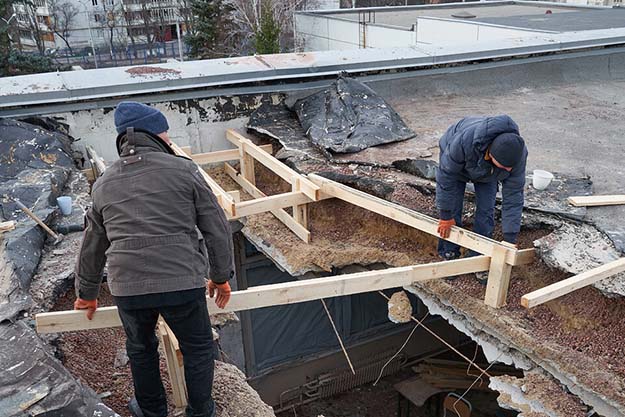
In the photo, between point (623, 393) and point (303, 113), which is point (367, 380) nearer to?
point (303, 113)

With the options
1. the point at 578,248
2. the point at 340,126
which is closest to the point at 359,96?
the point at 340,126

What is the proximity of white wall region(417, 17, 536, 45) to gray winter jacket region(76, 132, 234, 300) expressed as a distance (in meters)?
10.4

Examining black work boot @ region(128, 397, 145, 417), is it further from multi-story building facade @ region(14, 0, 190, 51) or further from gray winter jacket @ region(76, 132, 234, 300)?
multi-story building facade @ region(14, 0, 190, 51)

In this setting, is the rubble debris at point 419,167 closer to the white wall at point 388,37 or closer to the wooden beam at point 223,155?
the wooden beam at point 223,155

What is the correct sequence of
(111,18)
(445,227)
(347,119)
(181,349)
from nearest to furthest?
(181,349), (445,227), (347,119), (111,18)

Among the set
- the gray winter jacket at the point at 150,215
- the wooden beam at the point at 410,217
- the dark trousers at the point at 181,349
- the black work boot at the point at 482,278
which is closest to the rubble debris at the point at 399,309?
the black work boot at the point at 482,278

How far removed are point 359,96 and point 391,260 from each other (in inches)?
79.2

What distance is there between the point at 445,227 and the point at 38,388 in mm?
2577

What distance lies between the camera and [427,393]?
21.8 ft

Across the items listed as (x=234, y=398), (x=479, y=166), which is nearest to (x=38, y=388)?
(x=234, y=398)

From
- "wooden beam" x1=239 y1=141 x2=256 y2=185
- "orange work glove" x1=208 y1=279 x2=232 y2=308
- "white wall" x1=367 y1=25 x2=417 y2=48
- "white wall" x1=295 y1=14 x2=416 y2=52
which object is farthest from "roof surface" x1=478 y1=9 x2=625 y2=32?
"orange work glove" x1=208 y1=279 x2=232 y2=308

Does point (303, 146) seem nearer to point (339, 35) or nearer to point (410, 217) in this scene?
point (410, 217)

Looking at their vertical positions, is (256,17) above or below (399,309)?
above

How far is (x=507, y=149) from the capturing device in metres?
3.17
